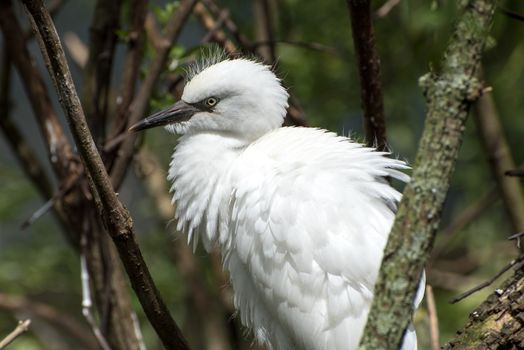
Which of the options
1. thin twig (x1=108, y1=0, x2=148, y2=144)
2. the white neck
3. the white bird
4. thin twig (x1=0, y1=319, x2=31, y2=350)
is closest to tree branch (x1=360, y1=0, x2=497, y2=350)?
the white bird

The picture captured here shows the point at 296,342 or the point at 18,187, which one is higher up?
the point at 18,187

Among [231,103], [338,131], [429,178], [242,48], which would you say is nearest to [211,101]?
[231,103]

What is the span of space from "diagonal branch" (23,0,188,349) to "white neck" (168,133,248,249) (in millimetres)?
619

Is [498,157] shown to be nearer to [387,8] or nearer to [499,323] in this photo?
[387,8]

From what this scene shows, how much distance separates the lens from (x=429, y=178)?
1.26m

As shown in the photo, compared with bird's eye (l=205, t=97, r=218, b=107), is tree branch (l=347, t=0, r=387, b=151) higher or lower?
lower

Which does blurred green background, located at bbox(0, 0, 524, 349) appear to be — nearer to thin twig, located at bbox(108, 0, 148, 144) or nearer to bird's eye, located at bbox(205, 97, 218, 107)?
thin twig, located at bbox(108, 0, 148, 144)

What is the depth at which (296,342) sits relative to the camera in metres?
2.36

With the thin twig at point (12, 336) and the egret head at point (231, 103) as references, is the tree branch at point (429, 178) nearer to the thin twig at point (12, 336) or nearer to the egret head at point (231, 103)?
the thin twig at point (12, 336)

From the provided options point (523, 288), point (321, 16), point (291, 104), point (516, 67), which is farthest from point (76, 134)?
point (516, 67)

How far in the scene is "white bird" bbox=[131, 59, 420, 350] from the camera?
222 centimetres

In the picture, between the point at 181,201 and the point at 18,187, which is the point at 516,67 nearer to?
the point at 181,201

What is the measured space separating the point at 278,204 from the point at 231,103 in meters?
0.49

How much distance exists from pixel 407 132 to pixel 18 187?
210cm
